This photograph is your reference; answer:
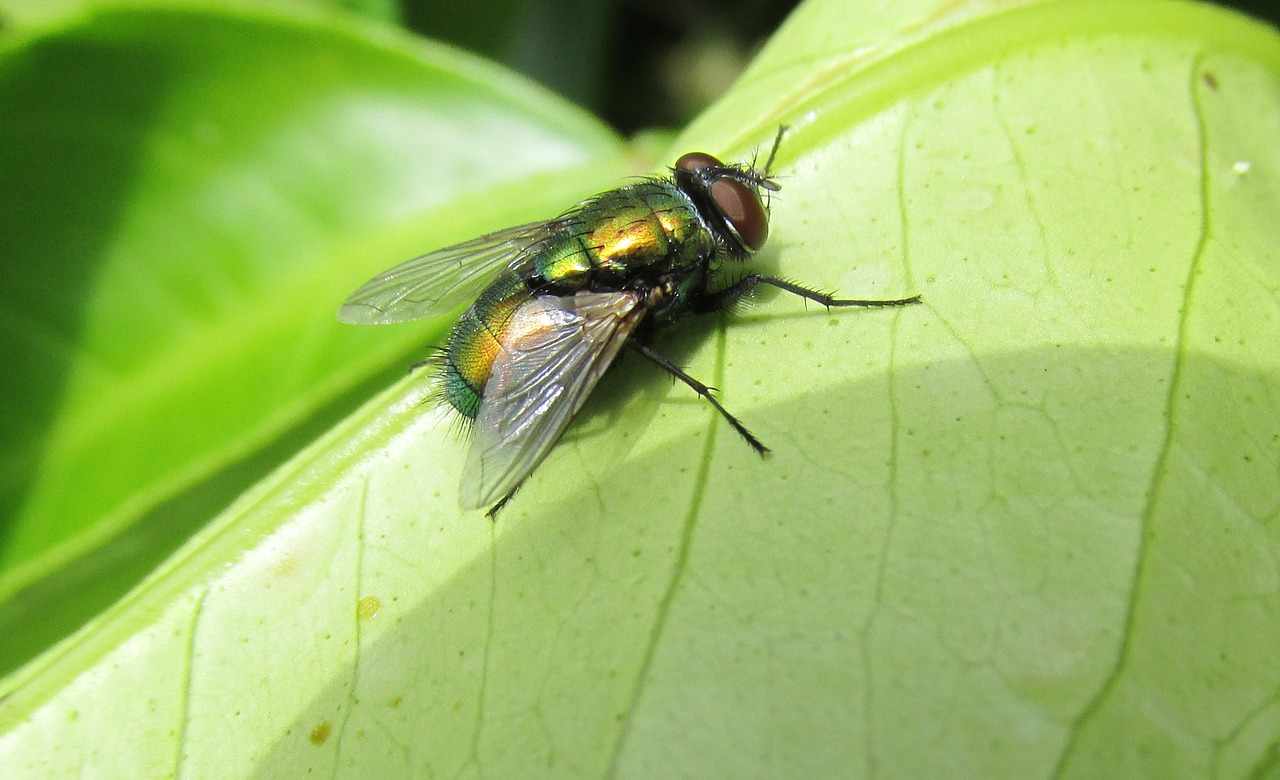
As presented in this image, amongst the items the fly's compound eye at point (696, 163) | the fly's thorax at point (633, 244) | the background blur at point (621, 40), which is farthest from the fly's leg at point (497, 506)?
the background blur at point (621, 40)

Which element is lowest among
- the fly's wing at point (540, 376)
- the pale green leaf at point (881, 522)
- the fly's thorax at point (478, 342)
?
the pale green leaf at point (881, 522)

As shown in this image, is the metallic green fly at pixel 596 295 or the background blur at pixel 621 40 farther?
the background blur at pixel 621 40

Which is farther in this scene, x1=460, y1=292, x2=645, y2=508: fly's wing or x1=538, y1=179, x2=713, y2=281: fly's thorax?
x1=538, y1=179, x2=713, y2=281: fly's thorax

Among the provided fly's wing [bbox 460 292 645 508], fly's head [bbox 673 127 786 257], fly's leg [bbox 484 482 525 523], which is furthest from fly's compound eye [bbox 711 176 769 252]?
fly's leg [bbox 484 482 525 523]

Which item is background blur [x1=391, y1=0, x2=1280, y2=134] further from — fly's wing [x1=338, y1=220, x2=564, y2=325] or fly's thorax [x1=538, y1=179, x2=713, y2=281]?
fly's thorax [x1=538, y1=179, x2=713, y2=281]

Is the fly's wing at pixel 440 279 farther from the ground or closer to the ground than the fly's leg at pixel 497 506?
farther from the ground

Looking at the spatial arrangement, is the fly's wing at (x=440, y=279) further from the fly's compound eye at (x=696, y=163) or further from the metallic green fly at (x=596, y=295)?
the fly's compound eye at (x=696, y=163)

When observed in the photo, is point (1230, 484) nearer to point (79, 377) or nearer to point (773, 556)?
point (773, 556)

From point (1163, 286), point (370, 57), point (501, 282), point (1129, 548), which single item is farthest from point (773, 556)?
point (370, 57)
